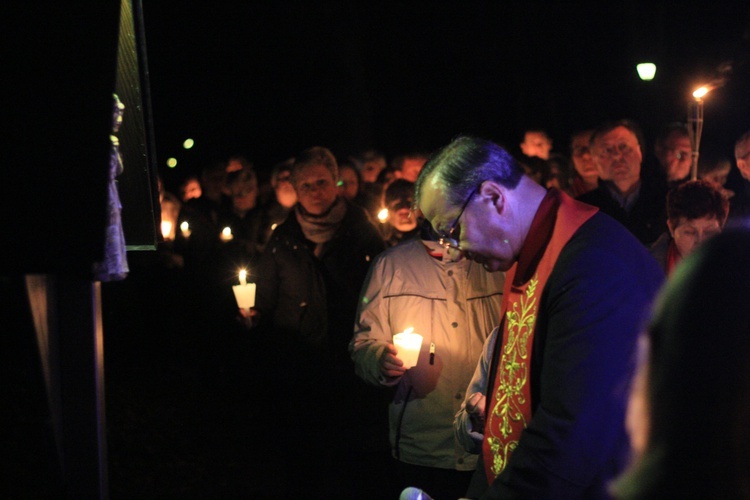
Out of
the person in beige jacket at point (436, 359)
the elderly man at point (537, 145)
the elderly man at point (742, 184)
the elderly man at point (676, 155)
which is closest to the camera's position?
the person in beige jacket at point (436, 359)

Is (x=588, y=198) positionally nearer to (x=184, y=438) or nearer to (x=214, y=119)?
(x=184, y=438)

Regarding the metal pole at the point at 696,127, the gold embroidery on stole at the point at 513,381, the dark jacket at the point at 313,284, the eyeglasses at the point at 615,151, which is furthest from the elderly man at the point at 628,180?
the gold embroidery on stole at the point at 513,381

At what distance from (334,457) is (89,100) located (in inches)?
233

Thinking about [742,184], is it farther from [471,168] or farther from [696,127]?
[471,168]

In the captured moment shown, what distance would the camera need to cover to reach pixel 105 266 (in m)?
2.16

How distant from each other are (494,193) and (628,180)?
3.96 metres

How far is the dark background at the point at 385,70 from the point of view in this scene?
16125 mm

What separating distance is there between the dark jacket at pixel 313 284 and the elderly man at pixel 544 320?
2.96 m

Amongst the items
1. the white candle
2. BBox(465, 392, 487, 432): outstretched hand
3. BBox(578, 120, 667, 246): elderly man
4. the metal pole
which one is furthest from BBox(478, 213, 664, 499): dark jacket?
the metal pole

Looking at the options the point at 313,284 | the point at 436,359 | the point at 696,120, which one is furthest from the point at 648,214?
the point at 436,359

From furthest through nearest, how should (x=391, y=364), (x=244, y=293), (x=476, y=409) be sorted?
1. (x=244, y=293)
2. (x=391, y=364)
3. (x=476, y=409)

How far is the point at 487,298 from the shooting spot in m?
4.57

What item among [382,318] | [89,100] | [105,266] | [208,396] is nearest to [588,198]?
[382,318]

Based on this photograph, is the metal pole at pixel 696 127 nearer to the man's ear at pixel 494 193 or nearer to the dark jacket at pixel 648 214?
the dark jacket at pixel 648 214
